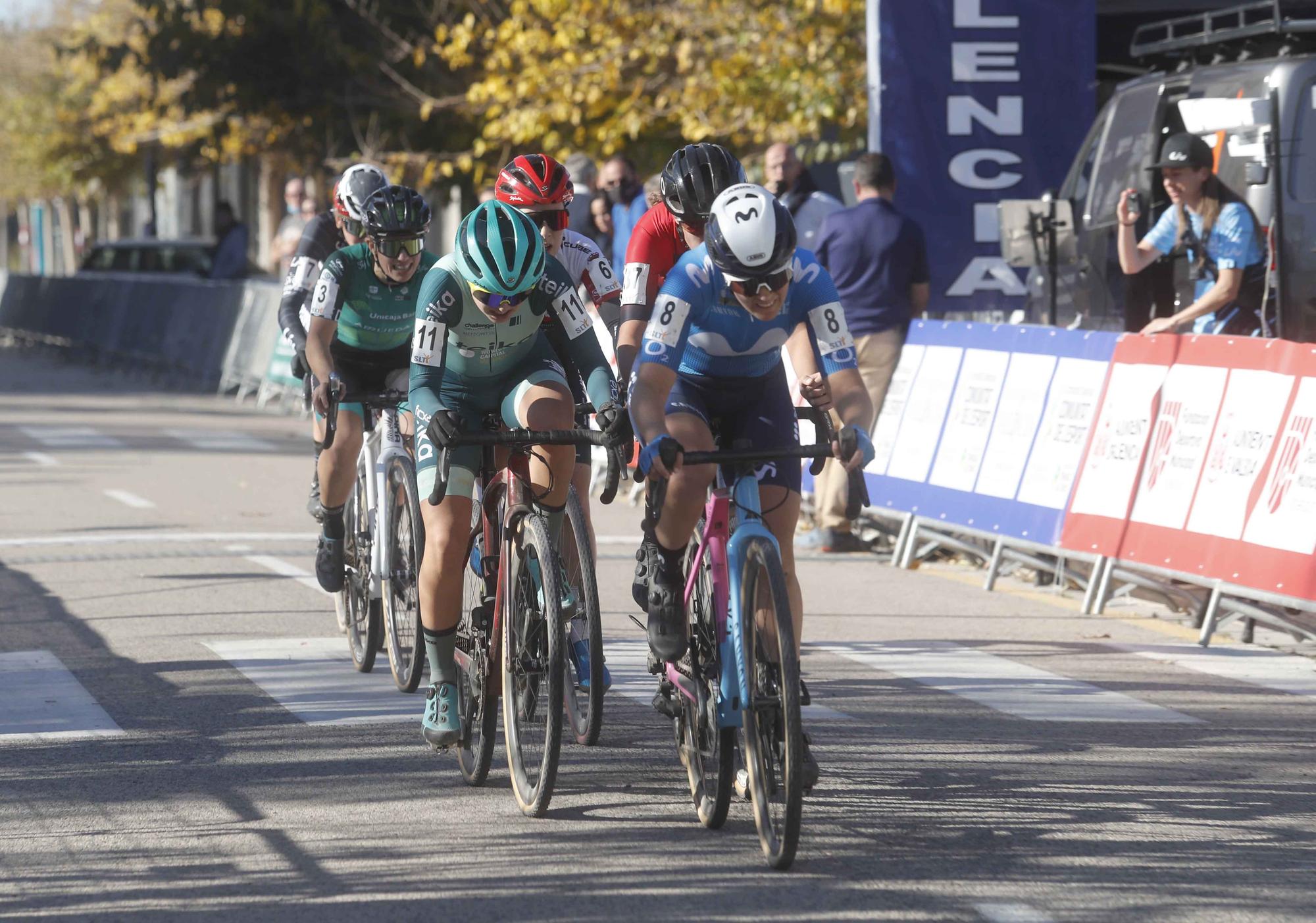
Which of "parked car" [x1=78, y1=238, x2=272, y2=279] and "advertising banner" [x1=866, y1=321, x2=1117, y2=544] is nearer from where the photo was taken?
"advertising banner" [x1=866, y1=321, x2=1117, y2=544]

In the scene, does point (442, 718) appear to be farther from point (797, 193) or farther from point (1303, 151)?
point (797, 193)

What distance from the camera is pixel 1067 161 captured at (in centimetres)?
1586

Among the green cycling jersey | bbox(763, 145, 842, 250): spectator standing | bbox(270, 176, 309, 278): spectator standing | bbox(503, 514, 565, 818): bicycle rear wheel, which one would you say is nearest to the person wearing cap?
bbox(763, 145, 842, 250): spectator standing

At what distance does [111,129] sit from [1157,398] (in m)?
36.9

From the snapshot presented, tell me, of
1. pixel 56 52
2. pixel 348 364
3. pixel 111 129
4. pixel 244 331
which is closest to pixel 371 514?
pixel 348 364

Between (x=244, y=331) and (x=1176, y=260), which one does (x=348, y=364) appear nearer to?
(x=1176, y=260)

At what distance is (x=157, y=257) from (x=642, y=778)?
3017cm

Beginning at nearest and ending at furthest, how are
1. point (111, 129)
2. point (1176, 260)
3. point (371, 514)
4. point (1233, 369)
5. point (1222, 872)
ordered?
point (1222, 872) < point (371, 514) < point (1233, 369) < point (1176, 260) < point (111, 129)

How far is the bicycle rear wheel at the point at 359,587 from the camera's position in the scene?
8.54 m

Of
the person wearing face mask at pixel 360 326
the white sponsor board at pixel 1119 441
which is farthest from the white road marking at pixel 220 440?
the person wearing face mask at pixel 360 326

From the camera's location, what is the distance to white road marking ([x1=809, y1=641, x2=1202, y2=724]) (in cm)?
791

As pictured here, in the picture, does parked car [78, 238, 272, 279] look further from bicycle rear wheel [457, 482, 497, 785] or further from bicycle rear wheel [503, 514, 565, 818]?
bicycle rear wheel [503, 514, 565, 818]

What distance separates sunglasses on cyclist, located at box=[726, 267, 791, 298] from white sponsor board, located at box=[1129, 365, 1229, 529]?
445 centimetres

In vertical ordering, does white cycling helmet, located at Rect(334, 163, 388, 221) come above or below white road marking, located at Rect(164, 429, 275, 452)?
above
